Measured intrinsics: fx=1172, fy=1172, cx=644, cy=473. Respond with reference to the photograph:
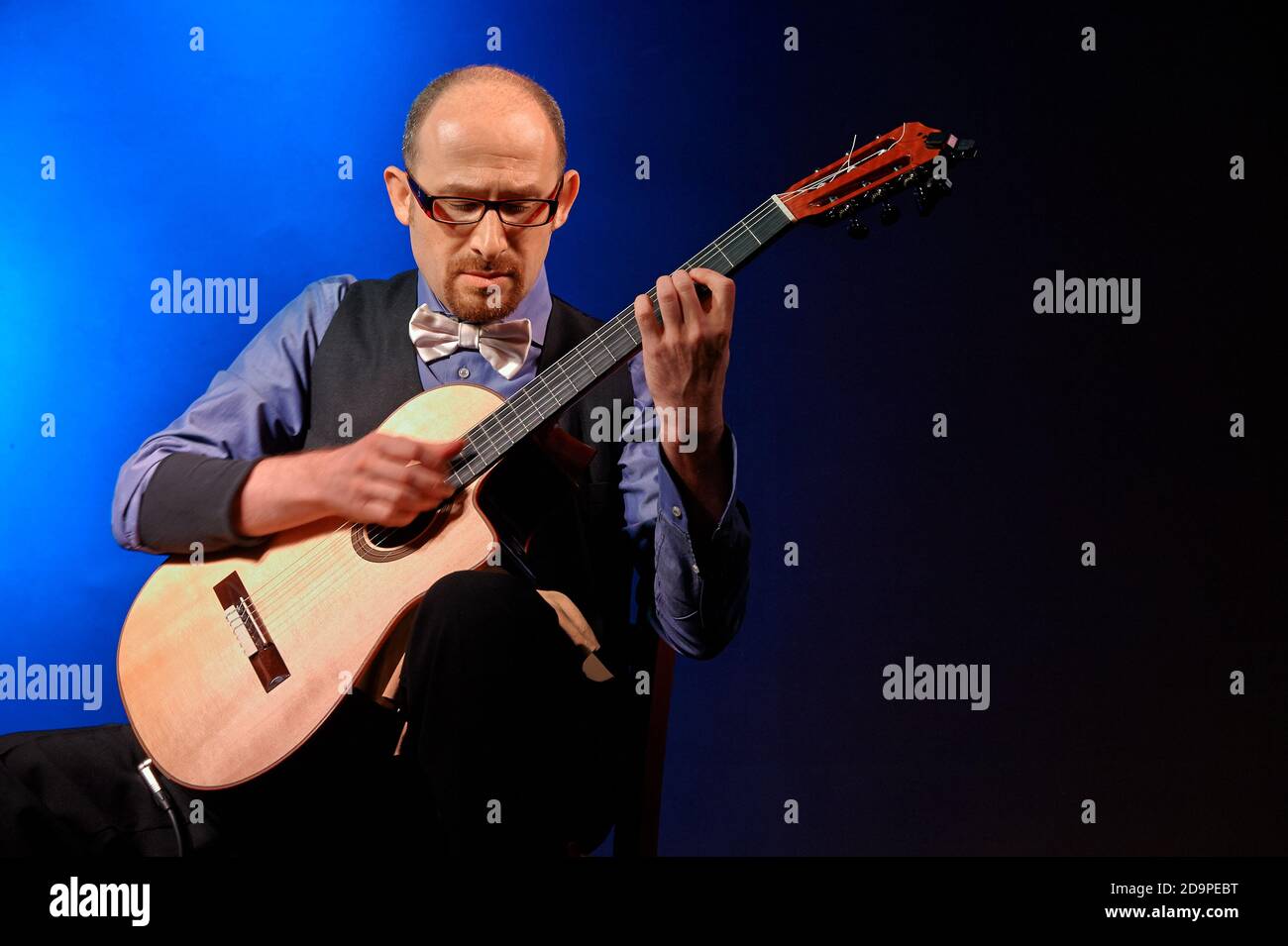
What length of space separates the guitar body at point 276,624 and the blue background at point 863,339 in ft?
1.33

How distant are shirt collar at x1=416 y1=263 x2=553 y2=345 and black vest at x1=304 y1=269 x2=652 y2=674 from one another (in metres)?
0.02

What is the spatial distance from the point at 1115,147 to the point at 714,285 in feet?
3.34

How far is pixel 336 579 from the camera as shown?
5.90 feet

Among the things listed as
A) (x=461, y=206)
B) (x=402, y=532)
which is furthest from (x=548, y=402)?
(x=461, y=206)

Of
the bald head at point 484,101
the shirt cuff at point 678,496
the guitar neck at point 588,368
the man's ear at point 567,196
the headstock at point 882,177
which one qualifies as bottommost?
the shirt cuff at point 678,496

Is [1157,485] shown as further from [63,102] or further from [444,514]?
[63,102]

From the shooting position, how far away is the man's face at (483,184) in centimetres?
196

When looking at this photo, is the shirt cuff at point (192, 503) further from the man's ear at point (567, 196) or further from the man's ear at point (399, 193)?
the man's ear at point (567, 196)

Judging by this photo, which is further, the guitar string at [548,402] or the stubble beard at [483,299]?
the stubble beard at [483,299]

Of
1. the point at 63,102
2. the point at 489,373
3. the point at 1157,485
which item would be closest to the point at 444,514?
the point at 489,373

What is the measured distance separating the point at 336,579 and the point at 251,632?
0.15m

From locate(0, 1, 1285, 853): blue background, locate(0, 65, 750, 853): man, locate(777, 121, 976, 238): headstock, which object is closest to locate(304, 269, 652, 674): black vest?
locate(0, 65, 750, 853): man

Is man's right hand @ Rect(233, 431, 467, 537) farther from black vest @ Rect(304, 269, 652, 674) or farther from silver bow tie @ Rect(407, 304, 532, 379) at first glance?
silver bow tie @ Rect(407, 304, 532, 379)

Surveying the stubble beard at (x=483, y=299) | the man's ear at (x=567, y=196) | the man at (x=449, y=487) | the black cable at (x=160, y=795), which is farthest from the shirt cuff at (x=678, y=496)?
the black cable at (x=160, y=795)
